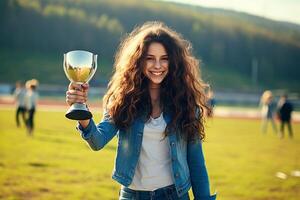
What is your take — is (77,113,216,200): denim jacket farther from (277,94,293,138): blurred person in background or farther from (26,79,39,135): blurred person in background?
(277,94,293,138): blurred person in background

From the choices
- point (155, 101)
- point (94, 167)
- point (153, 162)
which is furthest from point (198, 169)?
point (94, 167)

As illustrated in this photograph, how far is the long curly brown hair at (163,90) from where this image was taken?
130 inches

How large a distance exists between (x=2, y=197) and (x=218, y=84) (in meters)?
79.3

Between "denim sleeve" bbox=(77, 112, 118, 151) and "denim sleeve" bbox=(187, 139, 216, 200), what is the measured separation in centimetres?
50

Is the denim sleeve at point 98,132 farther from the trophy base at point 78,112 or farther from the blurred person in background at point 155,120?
the trophy base at point 78,112

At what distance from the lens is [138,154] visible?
320 cm

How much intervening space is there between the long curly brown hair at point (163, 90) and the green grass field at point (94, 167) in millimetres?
4694

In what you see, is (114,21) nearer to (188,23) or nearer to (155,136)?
(188,23)

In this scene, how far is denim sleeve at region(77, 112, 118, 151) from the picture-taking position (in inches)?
122

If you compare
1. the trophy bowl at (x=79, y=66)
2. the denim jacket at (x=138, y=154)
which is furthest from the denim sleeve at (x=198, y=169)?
the trophy bowl at (x=79, y=66)

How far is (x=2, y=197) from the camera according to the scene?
7.64m

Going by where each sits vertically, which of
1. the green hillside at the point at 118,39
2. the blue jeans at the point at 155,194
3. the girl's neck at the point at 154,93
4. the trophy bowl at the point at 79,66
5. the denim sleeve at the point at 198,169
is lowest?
the blue jeans at the point at 155,194

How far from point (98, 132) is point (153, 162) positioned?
1.23 feet

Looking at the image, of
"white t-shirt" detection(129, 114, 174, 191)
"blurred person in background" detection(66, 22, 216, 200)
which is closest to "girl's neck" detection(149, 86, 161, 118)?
"blurred person in background" detection(66, 22, 216, 200)
